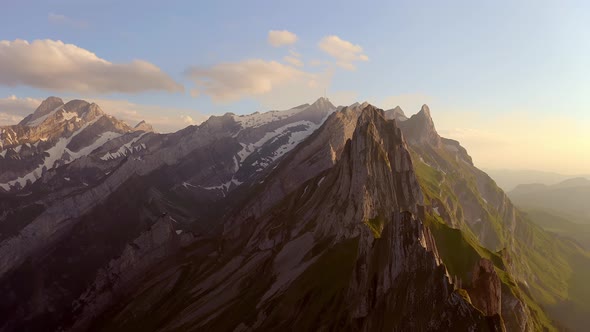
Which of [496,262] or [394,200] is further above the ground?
[394,200]

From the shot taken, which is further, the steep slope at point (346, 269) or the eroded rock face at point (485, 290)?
the eroded rock face at point (485, 290)

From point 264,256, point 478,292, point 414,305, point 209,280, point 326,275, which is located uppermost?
point 414,305

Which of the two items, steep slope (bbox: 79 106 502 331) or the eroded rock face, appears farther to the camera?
the eroded rock face

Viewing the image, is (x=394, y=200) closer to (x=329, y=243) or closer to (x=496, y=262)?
(x=329, y=243)

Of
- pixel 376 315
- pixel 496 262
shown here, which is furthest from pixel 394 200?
pixel 376 315

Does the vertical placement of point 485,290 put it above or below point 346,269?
above

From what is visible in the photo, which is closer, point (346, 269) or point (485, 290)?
point (485, 290)

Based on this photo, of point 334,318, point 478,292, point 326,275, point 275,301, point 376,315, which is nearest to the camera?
point 376,315

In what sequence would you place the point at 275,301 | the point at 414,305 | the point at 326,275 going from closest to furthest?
the point at 414,305 → the point at 326,275 → the point at 275,301
